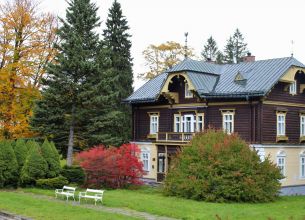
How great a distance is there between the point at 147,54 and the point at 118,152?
1138 inches

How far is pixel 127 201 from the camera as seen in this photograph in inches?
982

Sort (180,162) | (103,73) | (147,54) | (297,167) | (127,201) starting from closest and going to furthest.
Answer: (127,201), (180,162), (297,167), (103,73), (147,54)

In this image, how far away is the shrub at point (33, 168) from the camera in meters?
31.4

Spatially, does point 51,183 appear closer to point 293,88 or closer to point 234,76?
point 234,76

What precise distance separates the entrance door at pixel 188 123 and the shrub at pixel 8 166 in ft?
43.6

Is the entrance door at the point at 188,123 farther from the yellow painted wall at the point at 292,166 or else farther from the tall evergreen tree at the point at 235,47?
the tall evergreen tree at the point at 235,47

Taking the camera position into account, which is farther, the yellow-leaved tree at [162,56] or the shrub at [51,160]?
the yellow-leaved tree at [162,56]

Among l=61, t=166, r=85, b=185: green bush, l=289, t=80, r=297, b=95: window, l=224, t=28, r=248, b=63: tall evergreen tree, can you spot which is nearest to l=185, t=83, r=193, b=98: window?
l=289, t=80, r=297, b=95: window

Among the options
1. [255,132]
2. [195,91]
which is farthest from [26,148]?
[255,132]

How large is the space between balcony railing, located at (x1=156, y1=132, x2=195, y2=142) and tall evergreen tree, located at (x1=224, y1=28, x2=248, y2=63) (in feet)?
147

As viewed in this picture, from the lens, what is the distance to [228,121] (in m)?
35.1

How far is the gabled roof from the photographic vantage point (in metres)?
33.5

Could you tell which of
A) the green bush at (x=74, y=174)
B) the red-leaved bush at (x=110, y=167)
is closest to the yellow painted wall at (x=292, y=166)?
the red-leaved bush at (x=110, y=167)

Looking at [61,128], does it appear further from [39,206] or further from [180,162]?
[39,206]
